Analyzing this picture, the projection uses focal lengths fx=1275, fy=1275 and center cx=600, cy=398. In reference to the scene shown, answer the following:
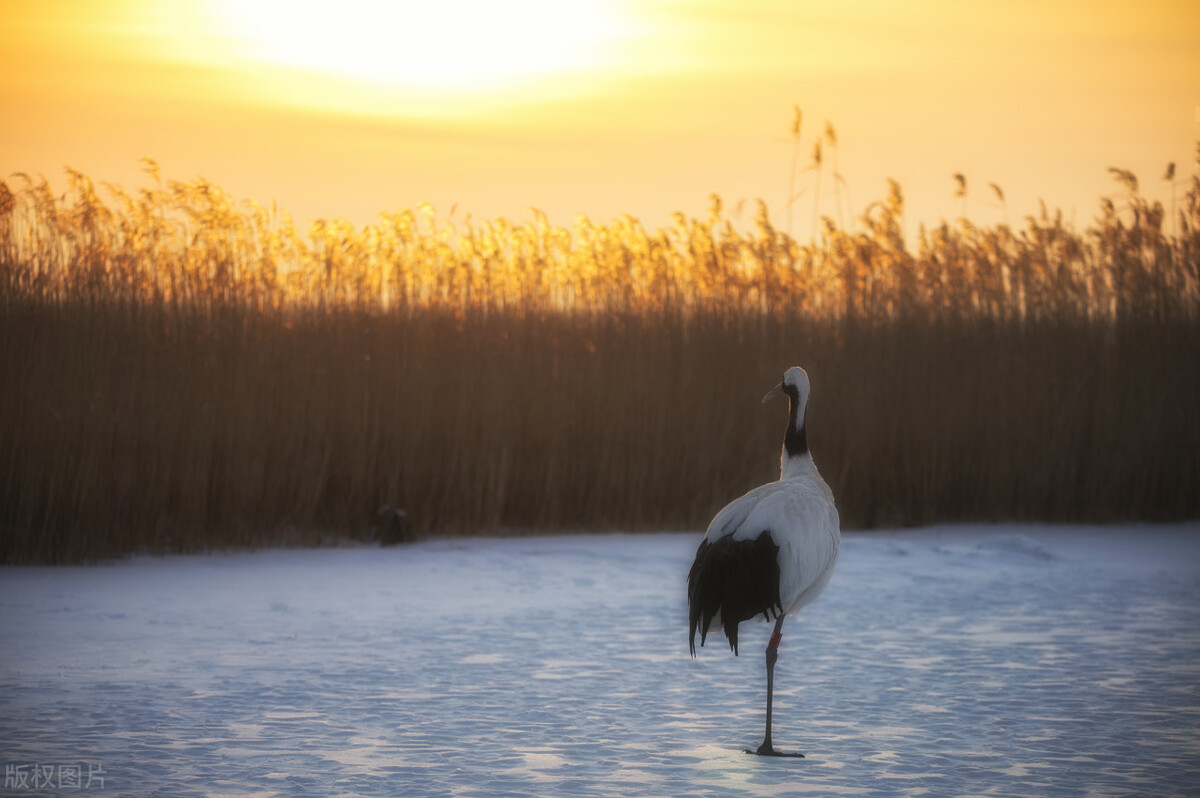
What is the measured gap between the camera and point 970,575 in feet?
25.1

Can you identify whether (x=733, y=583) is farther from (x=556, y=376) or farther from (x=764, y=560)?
(x=556, y=376)

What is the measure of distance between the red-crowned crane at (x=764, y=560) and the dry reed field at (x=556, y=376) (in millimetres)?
4413

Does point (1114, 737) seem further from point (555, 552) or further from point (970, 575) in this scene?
point (555, 552)

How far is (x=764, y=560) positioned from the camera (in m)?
4.30

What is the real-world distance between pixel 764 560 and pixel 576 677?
112 cm

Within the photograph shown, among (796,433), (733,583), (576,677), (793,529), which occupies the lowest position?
(576,677)

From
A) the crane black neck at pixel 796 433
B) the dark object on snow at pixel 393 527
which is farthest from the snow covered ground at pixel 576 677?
the crane black neck at pixel 796 433

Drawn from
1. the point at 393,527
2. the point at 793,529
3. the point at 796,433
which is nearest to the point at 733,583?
the point at 793,529

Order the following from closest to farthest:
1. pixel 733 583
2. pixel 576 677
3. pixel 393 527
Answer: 1. pixel 733 583
2. pixel 576 677
3. pixel 393 527

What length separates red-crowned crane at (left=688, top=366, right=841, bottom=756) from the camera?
4.27 meters

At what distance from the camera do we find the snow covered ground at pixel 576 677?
376cm

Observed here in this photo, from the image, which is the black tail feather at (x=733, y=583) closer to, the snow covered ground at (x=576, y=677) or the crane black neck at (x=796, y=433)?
the snow covered ground at (x=576, y=677)

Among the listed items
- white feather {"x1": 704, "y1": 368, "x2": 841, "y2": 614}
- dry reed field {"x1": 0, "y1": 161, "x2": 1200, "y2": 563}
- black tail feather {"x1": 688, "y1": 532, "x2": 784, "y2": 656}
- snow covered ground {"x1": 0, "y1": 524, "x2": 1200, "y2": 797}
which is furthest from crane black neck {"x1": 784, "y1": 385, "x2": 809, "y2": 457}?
dry reed field {"x1": 0, "y1": 161, "x2": 1200, "y2": 563}

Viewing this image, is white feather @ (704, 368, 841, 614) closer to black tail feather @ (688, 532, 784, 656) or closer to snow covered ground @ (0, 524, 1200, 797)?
black tail feather @ (688, 532, 784, 656)
